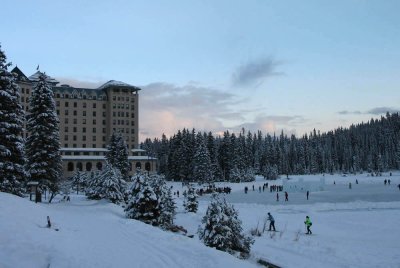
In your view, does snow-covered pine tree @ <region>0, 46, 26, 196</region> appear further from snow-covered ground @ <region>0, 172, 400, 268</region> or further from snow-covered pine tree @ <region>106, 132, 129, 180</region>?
snow-covered pine tree @ <region>106, 132, 129, 180</region>

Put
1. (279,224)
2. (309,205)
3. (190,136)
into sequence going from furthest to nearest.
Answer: (190,136) < (309,205) < (279,224)

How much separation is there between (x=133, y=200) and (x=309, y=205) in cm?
2743

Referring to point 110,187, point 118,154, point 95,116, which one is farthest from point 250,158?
point 110,187

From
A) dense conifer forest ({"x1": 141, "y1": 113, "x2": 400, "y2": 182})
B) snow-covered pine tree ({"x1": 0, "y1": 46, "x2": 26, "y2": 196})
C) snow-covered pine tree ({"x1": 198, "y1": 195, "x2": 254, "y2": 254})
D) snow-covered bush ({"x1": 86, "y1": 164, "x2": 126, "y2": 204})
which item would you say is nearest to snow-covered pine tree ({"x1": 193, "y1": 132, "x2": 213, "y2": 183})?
dense conifer forest ({"x1": 141, "y1": 113, "x2": 400, "y2": 182})

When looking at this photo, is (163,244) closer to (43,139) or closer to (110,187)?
(43,139)

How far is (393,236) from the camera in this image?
2705 cm

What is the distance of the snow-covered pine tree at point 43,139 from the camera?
38094mm

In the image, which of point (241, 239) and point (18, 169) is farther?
point (18, 169)

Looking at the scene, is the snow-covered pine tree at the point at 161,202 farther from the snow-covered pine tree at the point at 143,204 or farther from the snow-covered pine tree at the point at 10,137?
the snow-covered pine tree at the point at 10,137

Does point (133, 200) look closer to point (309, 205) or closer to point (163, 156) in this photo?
point (309, 205)

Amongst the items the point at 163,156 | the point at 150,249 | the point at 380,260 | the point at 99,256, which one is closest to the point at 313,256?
the point at 380,260

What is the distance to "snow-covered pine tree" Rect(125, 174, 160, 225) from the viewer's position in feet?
85.7

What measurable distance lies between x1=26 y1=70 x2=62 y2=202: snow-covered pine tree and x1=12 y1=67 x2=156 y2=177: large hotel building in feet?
258


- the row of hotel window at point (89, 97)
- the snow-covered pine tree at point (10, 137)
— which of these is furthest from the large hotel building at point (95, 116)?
the snow-covered pine tree at point (10, 137)
